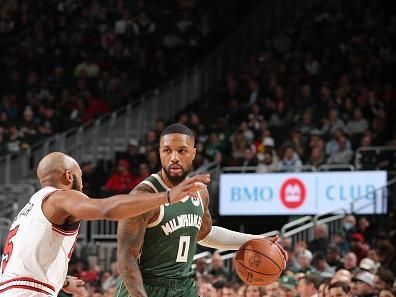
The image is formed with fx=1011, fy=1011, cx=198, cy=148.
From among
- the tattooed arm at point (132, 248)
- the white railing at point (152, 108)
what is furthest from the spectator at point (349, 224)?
the tattooed arm at point (132, 248)

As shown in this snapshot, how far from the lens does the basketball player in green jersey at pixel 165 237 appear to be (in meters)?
7.00

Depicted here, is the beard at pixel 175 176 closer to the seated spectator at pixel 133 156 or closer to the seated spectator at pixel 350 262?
the seated spectator at pixel 350 262

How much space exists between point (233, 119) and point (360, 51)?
3010 mm

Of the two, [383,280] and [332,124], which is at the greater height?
[332,124]

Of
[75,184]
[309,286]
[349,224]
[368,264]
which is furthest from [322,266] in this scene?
[75,184]

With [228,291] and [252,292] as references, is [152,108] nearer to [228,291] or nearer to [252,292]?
[228,291]

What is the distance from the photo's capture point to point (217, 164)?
1903 cm

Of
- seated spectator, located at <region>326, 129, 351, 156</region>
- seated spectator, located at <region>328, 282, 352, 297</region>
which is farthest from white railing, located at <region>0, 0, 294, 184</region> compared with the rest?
seated spectator, located at <region>328, 282, 352, 297</region>

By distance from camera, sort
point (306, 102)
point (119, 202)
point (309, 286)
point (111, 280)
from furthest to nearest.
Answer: point (306, 102) < point (111, 280) < point (309, 286) < point (119, 202)

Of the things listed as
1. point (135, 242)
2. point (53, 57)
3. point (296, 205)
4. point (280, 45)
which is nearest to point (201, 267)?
point (296, 205)

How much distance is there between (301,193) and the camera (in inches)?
670

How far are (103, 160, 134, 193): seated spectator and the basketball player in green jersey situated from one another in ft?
38.5

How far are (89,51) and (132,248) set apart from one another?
1836cm

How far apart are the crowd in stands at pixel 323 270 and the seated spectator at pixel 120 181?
208cm
